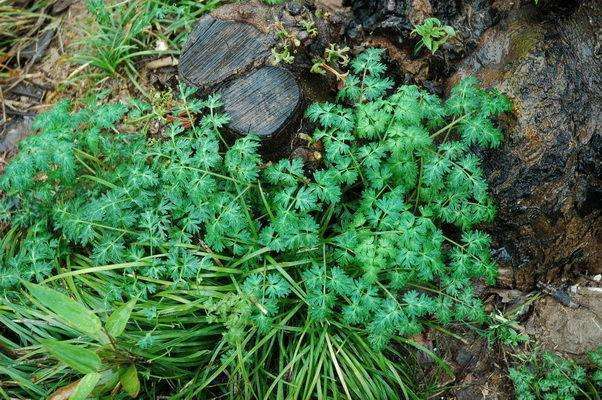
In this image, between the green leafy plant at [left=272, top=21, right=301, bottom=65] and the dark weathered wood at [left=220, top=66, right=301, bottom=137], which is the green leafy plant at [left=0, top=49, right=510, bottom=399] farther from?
the green leafy plant at [left=272, top=21, right=301, bottom=65]

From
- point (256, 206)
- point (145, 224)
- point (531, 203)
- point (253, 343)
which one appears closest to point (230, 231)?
point (256, 206)

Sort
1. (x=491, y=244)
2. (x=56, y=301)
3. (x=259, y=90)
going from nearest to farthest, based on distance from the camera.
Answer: (x=56, y=301), (x=259, y=90), (x=491, y=244)

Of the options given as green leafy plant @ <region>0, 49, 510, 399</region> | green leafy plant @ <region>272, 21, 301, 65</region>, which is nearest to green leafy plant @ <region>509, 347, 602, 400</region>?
green leafy plant @ <region>0, 49, 510, 399</region>

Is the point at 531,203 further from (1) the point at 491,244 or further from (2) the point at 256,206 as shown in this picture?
(2) the point at 256,206

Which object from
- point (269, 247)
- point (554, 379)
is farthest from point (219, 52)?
point (554, 379)

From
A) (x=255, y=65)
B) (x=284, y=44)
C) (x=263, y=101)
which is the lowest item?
(x=263, y=101)

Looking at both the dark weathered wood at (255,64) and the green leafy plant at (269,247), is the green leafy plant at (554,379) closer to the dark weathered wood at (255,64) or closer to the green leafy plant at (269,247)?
the green leafy plant at (269,247)

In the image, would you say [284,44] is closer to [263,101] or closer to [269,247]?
[263,101]

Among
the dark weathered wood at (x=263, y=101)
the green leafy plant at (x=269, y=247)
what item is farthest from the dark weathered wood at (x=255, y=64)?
the green leafy plant at (x=269, y=247)
